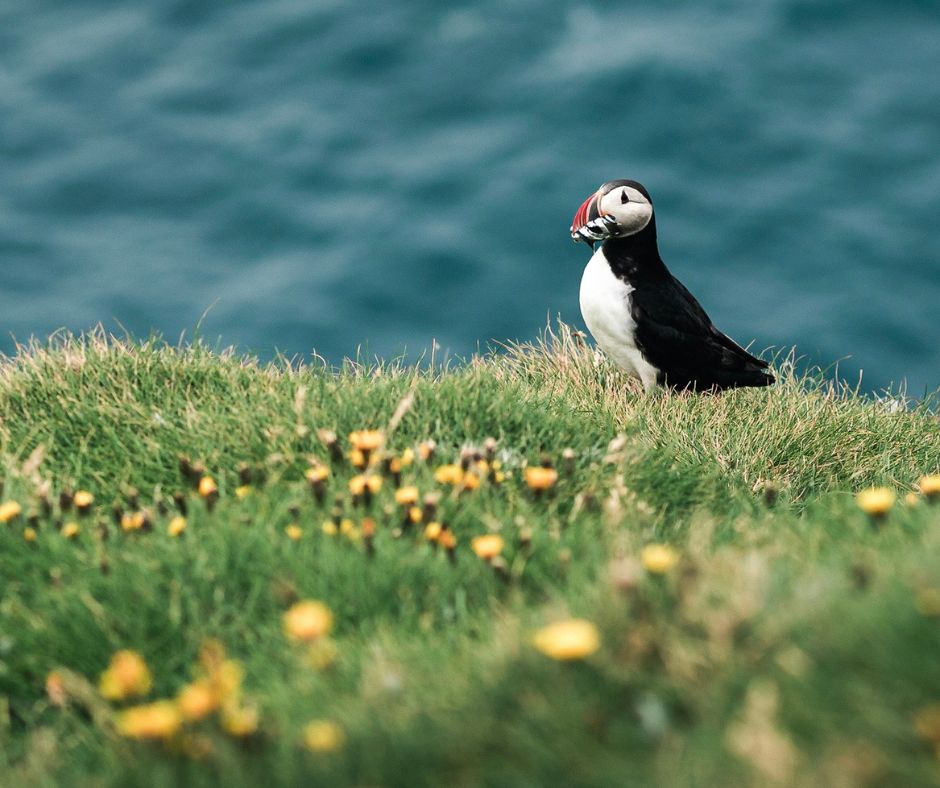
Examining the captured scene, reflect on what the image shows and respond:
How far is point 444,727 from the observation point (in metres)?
2.67

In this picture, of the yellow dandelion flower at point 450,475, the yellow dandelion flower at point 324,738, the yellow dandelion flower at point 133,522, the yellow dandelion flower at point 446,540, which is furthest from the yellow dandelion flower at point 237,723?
the yellow dandelion flower at point 450,475

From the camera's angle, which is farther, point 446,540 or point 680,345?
point 680,345

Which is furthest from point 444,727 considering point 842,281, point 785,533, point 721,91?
point 721,91

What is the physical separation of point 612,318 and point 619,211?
0.59 m

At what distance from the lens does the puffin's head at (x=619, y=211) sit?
664 cm

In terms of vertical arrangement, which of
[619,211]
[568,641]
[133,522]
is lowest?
[568,641]

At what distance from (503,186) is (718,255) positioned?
2.97 metres

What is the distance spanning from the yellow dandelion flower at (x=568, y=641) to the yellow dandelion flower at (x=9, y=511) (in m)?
2.08

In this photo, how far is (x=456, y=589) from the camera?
3.62 metres

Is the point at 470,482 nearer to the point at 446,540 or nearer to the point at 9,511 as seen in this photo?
the point at 446,540

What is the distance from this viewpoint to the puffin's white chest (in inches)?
262

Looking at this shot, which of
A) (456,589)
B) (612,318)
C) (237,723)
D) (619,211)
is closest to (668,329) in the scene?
(612,318)

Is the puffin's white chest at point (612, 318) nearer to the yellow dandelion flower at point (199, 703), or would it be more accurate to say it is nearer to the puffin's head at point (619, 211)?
the puffin's head at point (619, 211)

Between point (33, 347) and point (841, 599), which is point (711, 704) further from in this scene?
point (33, 347)
